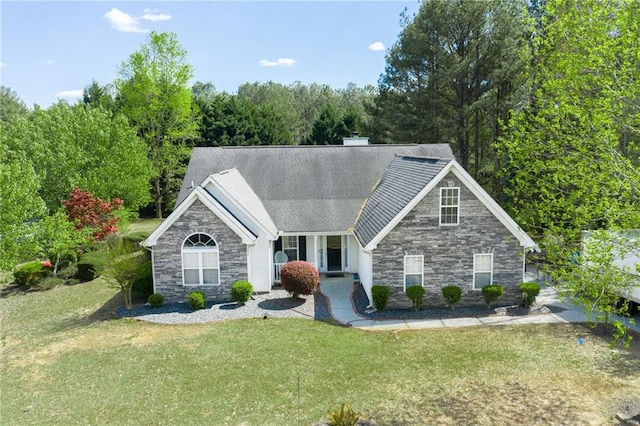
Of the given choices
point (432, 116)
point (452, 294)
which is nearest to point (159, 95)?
point (432, 116)

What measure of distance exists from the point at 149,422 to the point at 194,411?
103 centimetres

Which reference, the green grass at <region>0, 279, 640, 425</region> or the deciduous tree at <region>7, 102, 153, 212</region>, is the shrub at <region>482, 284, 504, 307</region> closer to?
the green grass at <region>0, 279, 640, 425</region>

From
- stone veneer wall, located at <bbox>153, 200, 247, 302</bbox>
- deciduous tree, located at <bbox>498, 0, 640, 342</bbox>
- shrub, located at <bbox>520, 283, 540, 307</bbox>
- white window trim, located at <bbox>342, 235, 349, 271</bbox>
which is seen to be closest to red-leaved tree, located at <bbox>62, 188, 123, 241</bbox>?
stone veneer wall, located at <bbox>153, 200, 247, 302</bbox>

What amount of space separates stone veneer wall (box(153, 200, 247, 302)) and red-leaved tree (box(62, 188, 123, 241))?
8551mm

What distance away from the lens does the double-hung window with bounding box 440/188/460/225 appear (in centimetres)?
1756

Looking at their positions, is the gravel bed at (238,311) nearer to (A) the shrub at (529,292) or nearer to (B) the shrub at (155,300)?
(B) the shrub at (155,300)

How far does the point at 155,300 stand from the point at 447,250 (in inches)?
479

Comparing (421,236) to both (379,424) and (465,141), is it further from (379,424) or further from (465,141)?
(465,141)

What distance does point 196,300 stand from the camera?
18016mm

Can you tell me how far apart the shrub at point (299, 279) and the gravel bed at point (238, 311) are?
606 mm

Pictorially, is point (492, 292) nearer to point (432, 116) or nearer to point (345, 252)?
point (345, 252)

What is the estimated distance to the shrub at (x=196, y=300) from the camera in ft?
59.1

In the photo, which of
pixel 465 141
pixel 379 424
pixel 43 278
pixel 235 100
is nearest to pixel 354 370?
pixel 379 424

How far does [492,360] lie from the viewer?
43.6 feet
